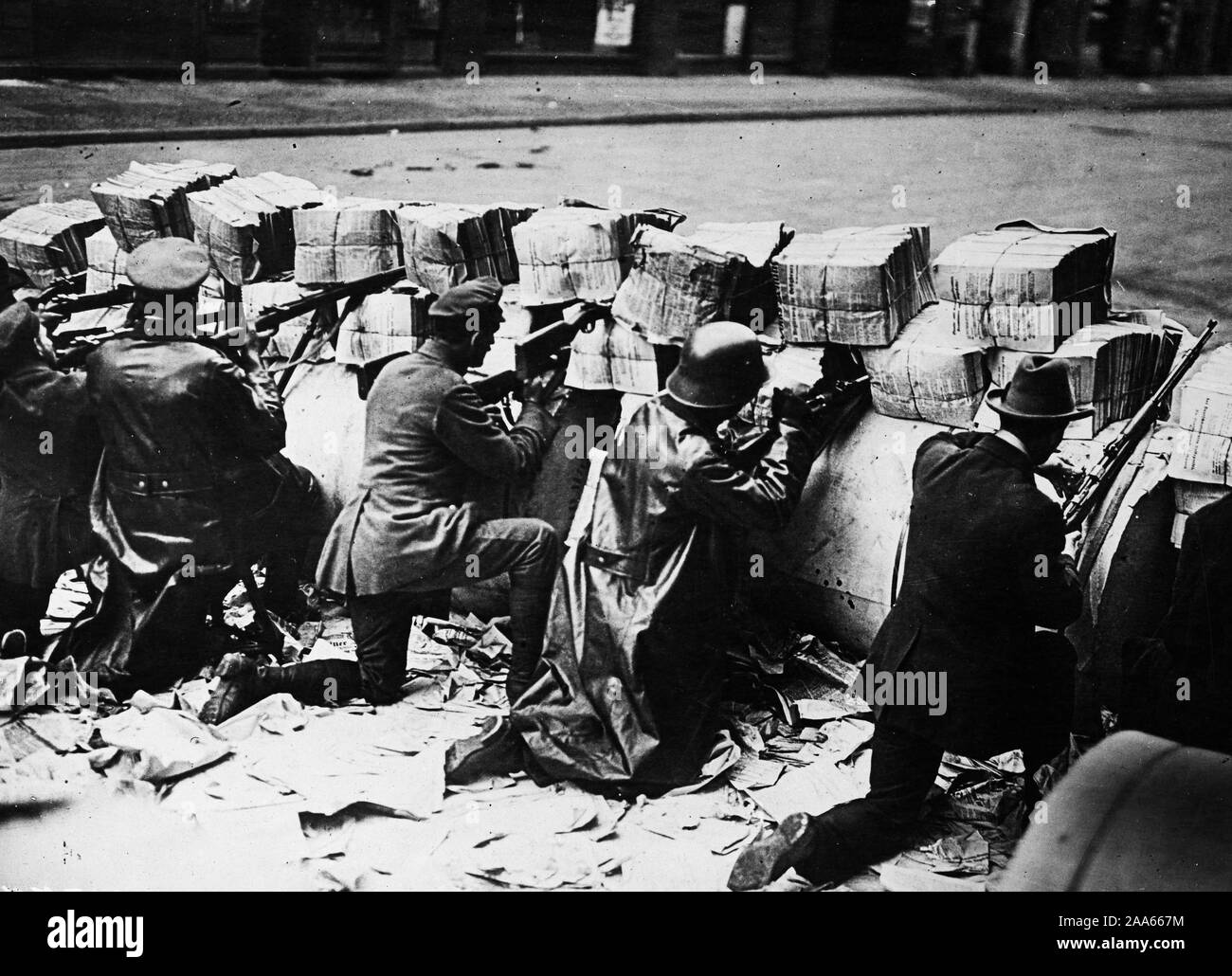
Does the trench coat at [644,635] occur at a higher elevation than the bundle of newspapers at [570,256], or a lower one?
lower

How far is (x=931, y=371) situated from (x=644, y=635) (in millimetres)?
1160

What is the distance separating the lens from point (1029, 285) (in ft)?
12.1

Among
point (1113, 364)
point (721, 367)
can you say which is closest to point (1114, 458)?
point (1113, 364)

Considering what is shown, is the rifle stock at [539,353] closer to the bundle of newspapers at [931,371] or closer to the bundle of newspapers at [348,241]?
the bundle of newspapers at [348,241]

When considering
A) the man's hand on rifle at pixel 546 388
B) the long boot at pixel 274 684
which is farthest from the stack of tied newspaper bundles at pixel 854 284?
the long boot at pixel 274 684

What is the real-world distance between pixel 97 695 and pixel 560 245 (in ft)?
7.28

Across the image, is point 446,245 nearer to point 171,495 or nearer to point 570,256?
point 570,256

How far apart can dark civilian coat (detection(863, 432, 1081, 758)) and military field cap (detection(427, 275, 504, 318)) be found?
1.48 m

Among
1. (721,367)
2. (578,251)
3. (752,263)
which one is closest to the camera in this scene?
(721,367)

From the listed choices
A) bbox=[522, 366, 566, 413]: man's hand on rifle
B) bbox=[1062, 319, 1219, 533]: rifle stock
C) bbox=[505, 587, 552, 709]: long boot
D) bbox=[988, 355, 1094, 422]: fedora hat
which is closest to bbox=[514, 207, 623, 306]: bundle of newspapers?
bbox=[522, 366, 566, 413]: man's hand on rifle

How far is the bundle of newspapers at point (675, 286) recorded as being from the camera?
4008 millimetres

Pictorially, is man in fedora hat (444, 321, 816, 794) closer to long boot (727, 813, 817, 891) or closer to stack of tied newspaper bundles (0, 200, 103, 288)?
long boot (727, 813, 817, 891)

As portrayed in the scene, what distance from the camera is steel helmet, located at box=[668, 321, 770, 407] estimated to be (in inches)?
151

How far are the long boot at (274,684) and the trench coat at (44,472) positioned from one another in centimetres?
77
